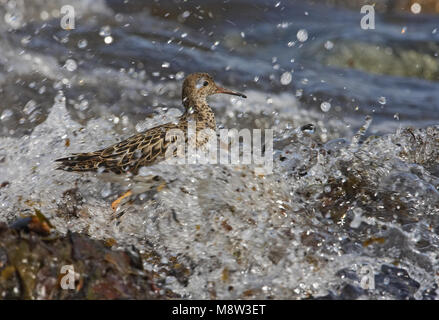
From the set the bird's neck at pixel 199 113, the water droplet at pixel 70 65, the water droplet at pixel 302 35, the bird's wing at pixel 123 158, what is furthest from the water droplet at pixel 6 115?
the water droplet at pixel 302 35

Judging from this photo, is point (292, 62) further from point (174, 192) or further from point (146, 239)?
point (146, 239)

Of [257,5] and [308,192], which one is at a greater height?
[257,5]

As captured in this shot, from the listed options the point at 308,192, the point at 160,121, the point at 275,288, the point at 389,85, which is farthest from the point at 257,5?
the point at 275,288

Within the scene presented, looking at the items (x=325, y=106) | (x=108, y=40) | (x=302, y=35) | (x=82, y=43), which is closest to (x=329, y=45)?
(x=302, y=35)

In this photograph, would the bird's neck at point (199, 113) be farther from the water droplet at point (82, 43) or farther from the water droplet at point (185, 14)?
the water droplet at point (185, 14)

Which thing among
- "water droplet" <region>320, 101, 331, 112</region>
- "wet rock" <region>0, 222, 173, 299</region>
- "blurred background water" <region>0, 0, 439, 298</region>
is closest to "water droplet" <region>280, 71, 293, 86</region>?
"blurred background water" <region>0, 0, 439, 298</region>
